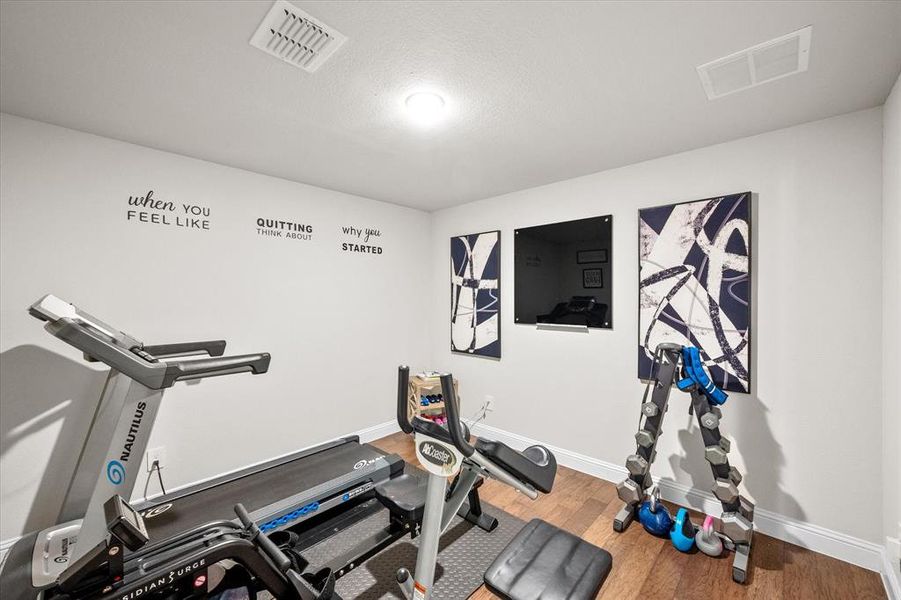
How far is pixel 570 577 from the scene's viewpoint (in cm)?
167

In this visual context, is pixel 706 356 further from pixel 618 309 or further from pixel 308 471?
pixel 308 471

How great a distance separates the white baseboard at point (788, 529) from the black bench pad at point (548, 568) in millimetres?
937

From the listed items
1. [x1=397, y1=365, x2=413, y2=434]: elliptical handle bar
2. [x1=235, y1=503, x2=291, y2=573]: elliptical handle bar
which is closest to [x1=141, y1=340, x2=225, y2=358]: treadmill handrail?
[x1=235, y1=503, x2=291, y2=573]: elliptical handle bar

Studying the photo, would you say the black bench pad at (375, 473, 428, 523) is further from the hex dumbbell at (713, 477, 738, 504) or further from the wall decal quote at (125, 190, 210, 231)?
the wall decal quote at (125, 190, 210, 231)

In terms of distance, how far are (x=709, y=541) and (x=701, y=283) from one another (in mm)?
1435

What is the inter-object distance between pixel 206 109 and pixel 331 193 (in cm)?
144

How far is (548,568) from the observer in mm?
1714

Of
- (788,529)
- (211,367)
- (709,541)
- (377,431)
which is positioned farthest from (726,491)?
(377,431)

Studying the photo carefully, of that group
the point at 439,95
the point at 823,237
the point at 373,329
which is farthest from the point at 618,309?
the point at 373,329

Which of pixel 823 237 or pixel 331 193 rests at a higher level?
pixel 331 193

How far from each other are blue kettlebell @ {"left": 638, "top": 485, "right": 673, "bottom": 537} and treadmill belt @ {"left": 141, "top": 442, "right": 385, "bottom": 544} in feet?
5.69

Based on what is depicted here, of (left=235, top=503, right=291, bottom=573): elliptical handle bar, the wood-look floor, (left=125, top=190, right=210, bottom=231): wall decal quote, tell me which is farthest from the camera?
(left=125, top=190, right=210, bottom=231): wall decal quote

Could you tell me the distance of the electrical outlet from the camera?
238 cm

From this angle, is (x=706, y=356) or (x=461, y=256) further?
(x=461, y=256)
